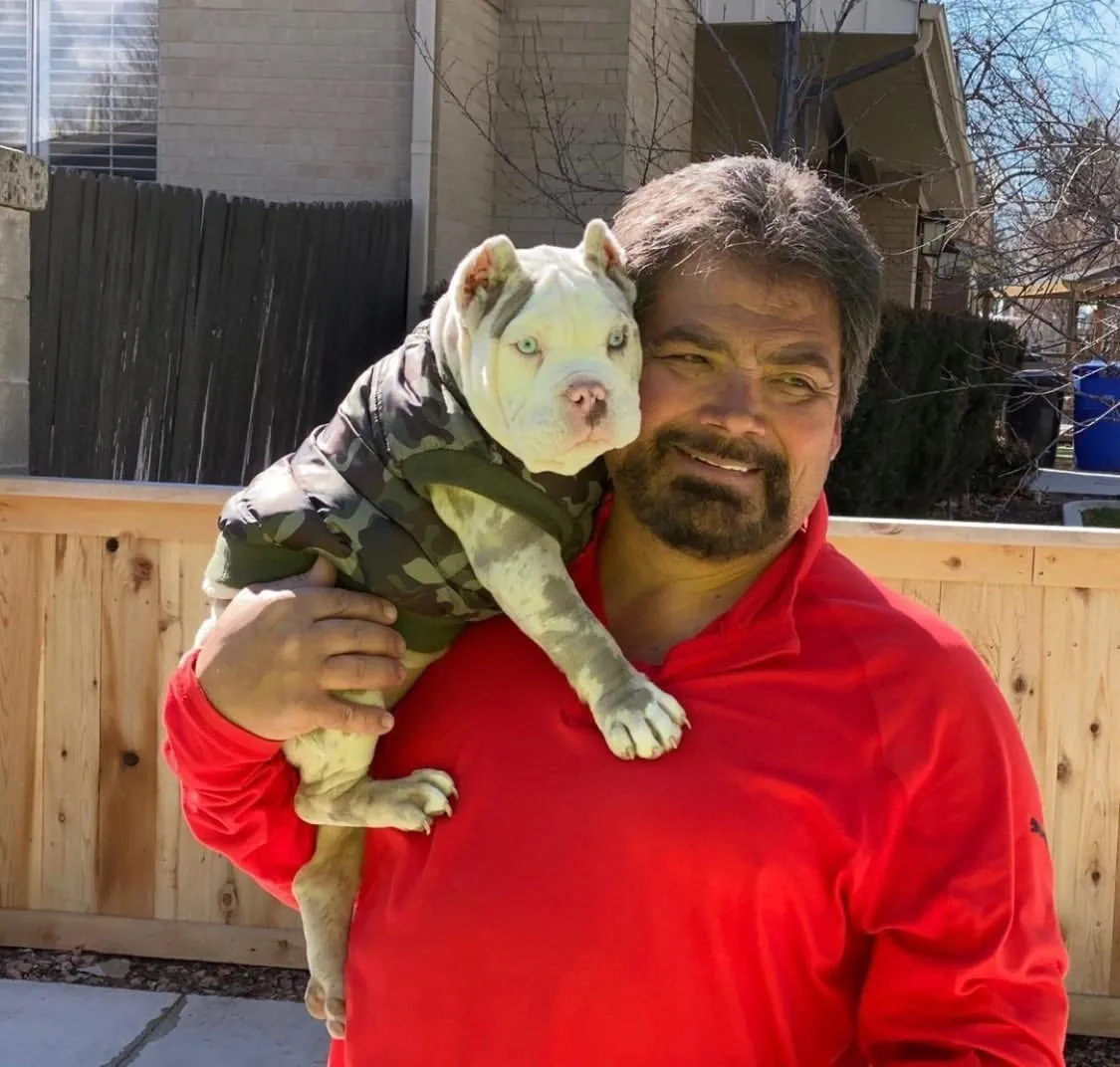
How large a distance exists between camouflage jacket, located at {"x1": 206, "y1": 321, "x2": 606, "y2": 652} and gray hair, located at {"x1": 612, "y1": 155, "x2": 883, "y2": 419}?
0.28 meters

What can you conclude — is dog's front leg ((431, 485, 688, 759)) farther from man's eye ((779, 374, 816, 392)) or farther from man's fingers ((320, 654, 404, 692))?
man's eye ((779, 374, 816, 392))

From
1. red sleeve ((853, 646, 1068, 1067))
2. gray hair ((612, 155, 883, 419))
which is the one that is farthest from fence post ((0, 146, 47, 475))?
red sleeve ((853, 646, 1068, 1067))

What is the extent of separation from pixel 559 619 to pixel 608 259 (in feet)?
1.55

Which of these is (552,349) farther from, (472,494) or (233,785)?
(233,785)

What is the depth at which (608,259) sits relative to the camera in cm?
173

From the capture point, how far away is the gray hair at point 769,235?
1670mm

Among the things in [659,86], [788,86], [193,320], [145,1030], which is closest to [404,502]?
[145,1030]

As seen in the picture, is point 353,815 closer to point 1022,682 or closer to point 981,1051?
point 981,1051

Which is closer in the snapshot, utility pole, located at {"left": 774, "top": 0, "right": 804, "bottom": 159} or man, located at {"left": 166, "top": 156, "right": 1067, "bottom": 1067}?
man, located at {"left": 166, "top": 156, "right": 1067, "bottom": 1067}

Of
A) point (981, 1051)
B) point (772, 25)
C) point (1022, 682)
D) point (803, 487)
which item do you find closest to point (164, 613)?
point (1022, 682)

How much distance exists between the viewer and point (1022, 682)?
12.3ft

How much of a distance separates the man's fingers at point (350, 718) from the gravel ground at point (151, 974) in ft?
9.01

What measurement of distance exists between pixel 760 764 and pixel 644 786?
0.45 ft

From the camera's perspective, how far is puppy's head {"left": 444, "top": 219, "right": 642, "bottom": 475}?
5.25 feet
